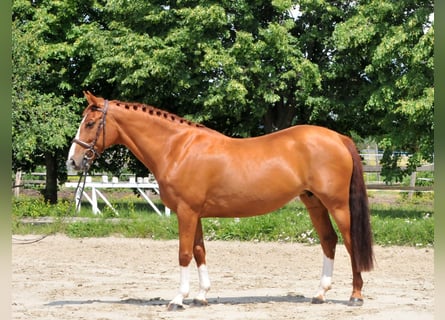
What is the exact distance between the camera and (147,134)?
618 centimetres

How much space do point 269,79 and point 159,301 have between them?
8.92 metres

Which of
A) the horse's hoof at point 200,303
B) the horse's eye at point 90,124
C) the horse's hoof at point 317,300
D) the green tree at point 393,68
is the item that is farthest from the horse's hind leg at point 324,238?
the green tree at point 393,68

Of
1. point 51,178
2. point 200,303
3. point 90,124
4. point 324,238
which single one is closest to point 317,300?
point 324,238

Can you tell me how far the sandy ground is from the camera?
565 cm

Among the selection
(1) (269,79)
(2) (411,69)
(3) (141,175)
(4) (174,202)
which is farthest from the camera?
(3) (141,175)

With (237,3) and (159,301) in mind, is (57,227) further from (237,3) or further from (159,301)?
(237,3)

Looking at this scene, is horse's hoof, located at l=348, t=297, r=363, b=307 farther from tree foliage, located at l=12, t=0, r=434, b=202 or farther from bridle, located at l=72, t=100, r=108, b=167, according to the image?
tree foliage, located at l=12, t=0, r=434, b=202

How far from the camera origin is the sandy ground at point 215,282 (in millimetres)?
5648

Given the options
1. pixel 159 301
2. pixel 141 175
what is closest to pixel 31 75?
pixel 141 175

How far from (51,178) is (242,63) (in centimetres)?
702

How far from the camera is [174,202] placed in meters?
5.93

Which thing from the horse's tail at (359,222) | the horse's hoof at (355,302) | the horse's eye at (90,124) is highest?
the horse's eye at (90,124)

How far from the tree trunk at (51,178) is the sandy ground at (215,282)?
640cm

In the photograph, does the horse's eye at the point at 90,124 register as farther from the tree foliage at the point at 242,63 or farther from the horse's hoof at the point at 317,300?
the tree foliage at the point at 242,63
